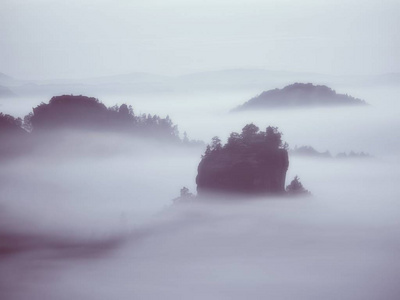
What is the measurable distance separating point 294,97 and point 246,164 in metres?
25.7

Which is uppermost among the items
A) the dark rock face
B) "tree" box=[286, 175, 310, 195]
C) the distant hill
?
the distant hill

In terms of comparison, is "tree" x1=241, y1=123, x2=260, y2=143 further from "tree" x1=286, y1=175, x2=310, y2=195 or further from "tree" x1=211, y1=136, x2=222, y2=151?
"tree" x1=286, y1=175, x2=310, y2=195

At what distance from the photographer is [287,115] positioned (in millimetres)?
53281

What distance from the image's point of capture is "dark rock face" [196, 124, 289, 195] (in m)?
29.8

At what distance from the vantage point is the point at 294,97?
178 ft

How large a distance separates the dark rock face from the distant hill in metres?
24.6

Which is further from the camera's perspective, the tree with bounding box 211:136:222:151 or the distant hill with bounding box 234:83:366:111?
the distant hill with bounding box 234:83:366:111

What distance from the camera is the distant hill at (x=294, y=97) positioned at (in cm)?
5419

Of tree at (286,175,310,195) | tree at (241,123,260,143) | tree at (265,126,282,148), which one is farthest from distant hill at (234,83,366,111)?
tree at (241,123,260,143)

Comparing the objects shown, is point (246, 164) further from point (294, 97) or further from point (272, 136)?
point (294, 97)

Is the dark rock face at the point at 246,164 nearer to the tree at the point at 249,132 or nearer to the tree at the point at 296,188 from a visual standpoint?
the tree at the point at 249,132

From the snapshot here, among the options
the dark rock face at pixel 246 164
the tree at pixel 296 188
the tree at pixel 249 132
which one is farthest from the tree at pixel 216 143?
the tree at pixel 296 188

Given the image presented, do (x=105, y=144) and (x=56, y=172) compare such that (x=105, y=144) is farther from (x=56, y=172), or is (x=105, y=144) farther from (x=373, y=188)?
(x=373, y=188)

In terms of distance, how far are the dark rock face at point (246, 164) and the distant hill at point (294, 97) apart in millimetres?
24609
